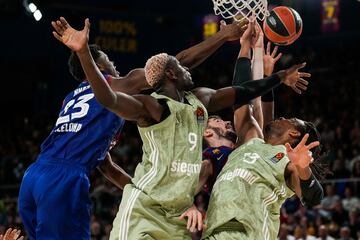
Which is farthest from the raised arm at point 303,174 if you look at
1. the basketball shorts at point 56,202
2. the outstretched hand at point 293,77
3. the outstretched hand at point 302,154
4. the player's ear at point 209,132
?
the basketball shorts at point 56,202

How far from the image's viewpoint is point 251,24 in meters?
5.69

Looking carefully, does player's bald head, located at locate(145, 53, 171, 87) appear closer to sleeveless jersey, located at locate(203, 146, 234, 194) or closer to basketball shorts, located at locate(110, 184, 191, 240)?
basketball shorts, located at locate(110, 184, 191, 240)

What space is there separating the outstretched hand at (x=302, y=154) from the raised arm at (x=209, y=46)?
0.99 m

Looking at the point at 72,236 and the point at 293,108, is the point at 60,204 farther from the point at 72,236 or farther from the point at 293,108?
the point at 293,108

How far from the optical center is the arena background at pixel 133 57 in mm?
17672

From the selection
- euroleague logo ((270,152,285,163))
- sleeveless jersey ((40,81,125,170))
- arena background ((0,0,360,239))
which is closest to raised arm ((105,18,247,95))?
sleeveless jersey ((40,81,125,170))

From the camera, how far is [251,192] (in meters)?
4.91

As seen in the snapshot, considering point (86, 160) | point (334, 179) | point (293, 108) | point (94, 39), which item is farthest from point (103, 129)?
point (94, 39)

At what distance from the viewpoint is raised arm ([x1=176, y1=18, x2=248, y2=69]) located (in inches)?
213

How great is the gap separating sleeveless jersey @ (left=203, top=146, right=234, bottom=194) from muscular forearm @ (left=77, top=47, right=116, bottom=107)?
1.19 meters

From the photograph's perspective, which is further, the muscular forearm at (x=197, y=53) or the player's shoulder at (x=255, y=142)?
the muscular forearm at (x=197, y=53)

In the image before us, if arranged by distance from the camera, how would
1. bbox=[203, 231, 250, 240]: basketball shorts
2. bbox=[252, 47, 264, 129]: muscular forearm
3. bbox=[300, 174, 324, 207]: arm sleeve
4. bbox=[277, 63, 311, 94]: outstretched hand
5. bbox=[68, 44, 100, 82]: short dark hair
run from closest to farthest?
bbox=[203, 231, 250, 240]: basketball shorts
bbox=[300, 174, 324, 207]: arm sleeve
bbox=[277, 63, 311, 94]: outstretched hand
bbox=[68, 44, 100, 82]: short dark hair
bbox=[252, 47, 264, 129]: muscular forearm

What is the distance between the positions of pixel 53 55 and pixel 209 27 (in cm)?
470

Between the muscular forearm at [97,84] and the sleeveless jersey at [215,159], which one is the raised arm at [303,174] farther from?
the muscular forearm at [97,84]
